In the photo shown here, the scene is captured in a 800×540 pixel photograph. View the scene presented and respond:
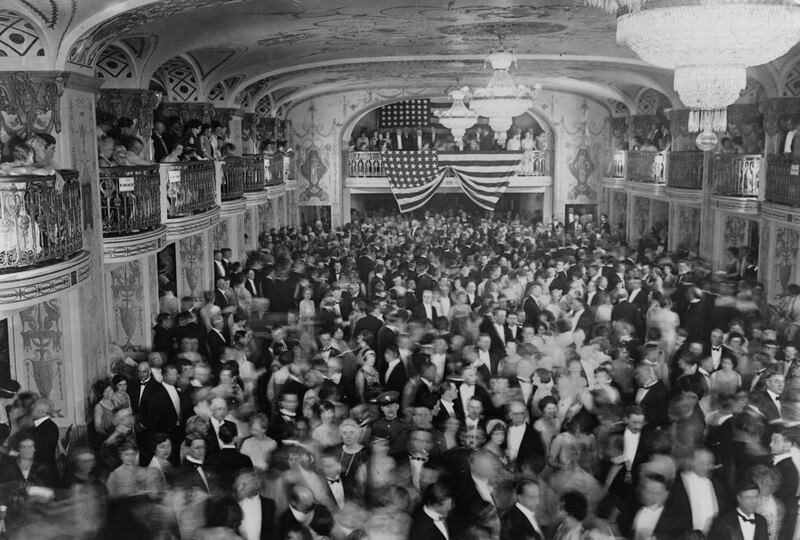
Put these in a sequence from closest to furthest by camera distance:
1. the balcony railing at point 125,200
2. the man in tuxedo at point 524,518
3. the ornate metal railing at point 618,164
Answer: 1. the man in tuxedo at point 524,518
2. the balcony railing at point 125,200
3. the ornate metal railing at point 618,164

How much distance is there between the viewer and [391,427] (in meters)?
6.75

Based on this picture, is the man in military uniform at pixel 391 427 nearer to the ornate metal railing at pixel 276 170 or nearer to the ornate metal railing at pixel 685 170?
the ornate metal railing at pixel 685 170

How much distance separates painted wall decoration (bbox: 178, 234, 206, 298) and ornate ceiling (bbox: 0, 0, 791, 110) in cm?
255

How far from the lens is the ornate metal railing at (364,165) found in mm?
26406

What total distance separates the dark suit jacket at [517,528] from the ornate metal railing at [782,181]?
32.0ft

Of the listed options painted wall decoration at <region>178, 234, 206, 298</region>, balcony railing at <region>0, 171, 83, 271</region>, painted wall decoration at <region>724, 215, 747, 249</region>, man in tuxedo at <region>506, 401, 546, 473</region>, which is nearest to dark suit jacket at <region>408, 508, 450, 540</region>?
man in tuxedo at <region>506, 401, 546, 473</region>

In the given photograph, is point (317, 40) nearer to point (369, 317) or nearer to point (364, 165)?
point (369, 317)

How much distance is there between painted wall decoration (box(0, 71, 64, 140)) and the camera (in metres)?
8.59

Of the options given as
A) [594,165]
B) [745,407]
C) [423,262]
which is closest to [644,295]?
[423,262]

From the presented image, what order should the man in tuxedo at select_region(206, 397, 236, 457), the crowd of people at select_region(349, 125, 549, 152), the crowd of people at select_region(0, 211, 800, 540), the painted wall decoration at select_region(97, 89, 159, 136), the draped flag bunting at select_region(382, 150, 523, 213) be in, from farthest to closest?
the crowd of people at select_region(349, 125, 549, 152) < the draped flag bunting at select_region(382, 150, 523, 213) < the painted wall decoration at select_region(97, 89, 159, 136) < the man in tuxedo at select_region(206, 397, 236, 457) < the crowd of people at select_region(0, 211, 800, 540)

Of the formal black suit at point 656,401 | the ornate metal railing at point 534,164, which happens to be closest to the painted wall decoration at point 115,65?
the formal black suit at point 656,401

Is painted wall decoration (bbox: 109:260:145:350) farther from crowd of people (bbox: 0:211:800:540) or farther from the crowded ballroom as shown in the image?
crowd of people (bbox: 0:211:800:540)

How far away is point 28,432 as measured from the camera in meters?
7.00

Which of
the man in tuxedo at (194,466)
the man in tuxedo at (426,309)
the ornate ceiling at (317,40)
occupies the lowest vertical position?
the man in tuxedo at (194,466)
